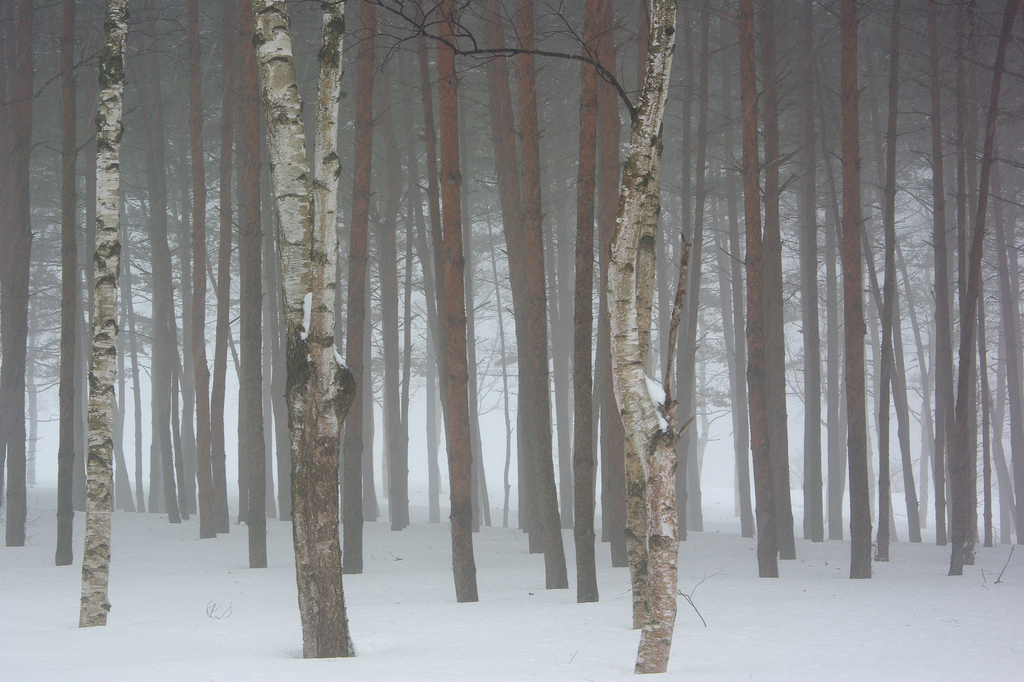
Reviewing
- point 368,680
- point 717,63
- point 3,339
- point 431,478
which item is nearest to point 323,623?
point 368,680

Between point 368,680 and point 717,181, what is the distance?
1774 cm

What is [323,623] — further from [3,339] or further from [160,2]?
[160,2]

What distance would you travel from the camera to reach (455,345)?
9.02 metres

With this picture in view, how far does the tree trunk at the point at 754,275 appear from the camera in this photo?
33.6 feet

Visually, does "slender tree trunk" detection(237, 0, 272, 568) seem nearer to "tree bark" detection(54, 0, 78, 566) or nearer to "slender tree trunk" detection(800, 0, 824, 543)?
"tree bark" detection(54, 0, 78, 566)

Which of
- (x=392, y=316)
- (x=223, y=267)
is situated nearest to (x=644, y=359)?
(x=223, y=267)

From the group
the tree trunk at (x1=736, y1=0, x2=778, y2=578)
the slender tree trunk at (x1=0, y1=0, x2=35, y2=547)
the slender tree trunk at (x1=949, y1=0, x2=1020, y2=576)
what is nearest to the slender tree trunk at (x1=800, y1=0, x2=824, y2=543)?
the slender tree trunk at (x1=949, y1=0, x2=1020, y2=576)

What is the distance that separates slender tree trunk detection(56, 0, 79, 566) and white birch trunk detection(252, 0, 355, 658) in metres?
6.36

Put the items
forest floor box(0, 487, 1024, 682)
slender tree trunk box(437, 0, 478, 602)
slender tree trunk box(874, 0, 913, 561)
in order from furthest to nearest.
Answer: slender tree trunk box(874, 0, 913, 561) → slender tree trunk box(437, 0, 478, 602) → forest floor box(0, 487, 1024, 682)

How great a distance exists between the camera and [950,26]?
14047 mm

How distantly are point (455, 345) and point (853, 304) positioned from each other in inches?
220

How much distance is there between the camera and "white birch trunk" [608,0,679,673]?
4707mm

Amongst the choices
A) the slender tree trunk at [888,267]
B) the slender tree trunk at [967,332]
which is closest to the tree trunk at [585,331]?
the slender tree trunk at [888,267]

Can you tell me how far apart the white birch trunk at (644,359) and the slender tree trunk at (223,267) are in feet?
32.6
